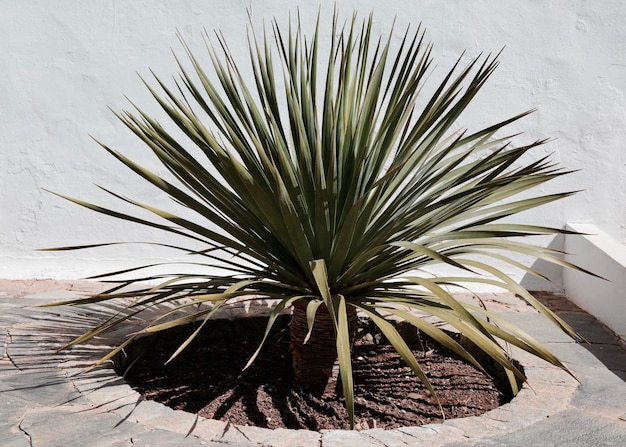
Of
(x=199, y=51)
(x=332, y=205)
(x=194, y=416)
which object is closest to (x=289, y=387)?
(x=194, y=416)

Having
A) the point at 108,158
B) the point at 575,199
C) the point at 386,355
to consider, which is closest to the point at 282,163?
the point at 386,355

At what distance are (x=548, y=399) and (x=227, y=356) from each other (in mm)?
1307

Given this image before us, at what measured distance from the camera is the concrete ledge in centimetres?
373

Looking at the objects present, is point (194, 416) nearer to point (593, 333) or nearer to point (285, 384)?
point (285, 384)

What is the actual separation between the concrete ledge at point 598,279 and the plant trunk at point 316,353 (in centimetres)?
124

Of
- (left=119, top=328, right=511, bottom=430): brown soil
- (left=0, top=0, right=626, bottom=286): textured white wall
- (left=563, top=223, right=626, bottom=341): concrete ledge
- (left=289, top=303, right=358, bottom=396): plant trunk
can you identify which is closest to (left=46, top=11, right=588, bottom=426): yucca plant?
(left=289, top=303, right=358, bottom=396): plant trunk

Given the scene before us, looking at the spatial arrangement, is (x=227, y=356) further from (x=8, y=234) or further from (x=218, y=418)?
→ (x=8, y=234)

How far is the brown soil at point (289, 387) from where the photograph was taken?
9.50 feet

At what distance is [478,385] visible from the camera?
10.4ft

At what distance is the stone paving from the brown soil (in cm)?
21

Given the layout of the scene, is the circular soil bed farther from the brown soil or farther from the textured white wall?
the textured white wall

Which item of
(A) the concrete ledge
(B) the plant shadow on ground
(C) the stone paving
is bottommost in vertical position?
(C) the stone paving

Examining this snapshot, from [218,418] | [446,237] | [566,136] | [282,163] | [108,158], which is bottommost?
[218,418]

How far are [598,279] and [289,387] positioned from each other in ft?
5.67
